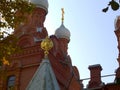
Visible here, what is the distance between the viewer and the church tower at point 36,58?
16859 millimetres

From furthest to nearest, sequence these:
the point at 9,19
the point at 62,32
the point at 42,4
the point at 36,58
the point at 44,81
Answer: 1. the point at 62,32
2. the point at 42,4
3. the point at 36,58
4. the point at 44,81
5. the point at 9,19

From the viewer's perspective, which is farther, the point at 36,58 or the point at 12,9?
the point at 36,58

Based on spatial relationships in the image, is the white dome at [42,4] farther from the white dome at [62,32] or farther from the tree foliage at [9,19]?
the tree foliage at [9,19]

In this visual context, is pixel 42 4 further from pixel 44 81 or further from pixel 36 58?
pixel 44 81

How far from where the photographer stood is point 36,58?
17.0 metres

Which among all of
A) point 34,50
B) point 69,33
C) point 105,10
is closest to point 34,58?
point 34,50

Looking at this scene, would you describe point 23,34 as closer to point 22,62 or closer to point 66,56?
point 22,62

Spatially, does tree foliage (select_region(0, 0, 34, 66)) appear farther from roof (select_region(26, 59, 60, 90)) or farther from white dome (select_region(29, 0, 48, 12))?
white dome (select_region(29, 0, 48, 12))

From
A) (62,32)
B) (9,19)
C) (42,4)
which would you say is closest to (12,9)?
(9,19)

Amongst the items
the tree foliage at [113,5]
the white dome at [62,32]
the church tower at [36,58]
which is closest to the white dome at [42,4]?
the church tower at [36,58]

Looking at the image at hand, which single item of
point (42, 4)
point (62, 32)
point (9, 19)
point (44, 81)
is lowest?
point (44, 81)

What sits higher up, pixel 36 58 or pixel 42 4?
pixel 42 4

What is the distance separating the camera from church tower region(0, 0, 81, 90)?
664 inches

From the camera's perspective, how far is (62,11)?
22562 millimetres
